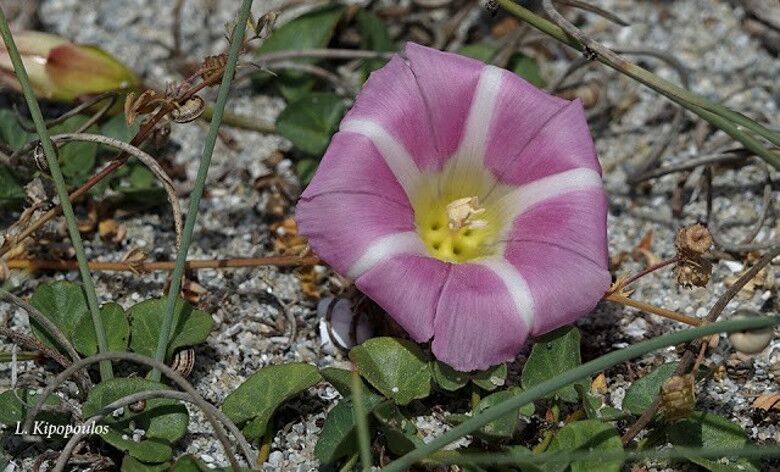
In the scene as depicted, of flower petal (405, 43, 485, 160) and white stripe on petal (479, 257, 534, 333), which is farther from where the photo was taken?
flower petal (405, 43, 485, 160)

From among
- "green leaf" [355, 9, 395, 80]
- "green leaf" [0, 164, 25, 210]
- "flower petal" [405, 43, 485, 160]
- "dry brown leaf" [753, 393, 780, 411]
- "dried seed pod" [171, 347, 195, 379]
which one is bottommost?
"dried seed pod" [171, 347, 195, 379]

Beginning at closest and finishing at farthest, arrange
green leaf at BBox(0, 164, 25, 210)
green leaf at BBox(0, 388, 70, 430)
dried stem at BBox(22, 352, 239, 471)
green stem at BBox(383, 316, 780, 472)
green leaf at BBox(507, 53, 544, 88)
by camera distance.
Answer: green stem at BBox(383, 316, 780, 472)
dried stem at BBox(22, 352, 239, 471)
green leaf at BBox(0, 388, 70, 430)
green leaf at BBox(0, 164, 25, 210)
green leaf at BBox(507, 53, 544, 88)

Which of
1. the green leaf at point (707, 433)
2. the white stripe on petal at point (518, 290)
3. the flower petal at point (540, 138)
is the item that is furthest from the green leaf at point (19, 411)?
the green leaf at point (707, 433)

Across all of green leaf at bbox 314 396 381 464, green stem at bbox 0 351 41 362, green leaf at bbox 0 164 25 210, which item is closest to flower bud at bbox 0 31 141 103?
green leaf at bbox 0 164 25 210

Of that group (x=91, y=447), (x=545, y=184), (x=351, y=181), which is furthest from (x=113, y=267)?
(x=545, y=184)

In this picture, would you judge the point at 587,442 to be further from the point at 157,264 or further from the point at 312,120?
the point at 312,120

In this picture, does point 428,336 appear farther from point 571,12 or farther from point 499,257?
point 571,12

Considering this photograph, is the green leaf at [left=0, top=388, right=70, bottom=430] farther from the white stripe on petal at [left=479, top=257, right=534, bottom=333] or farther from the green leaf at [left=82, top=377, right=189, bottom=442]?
the white stripe on petal at [left=479, top=257, right=534, bottom=333]

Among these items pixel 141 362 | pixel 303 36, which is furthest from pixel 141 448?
pixel 303 36
